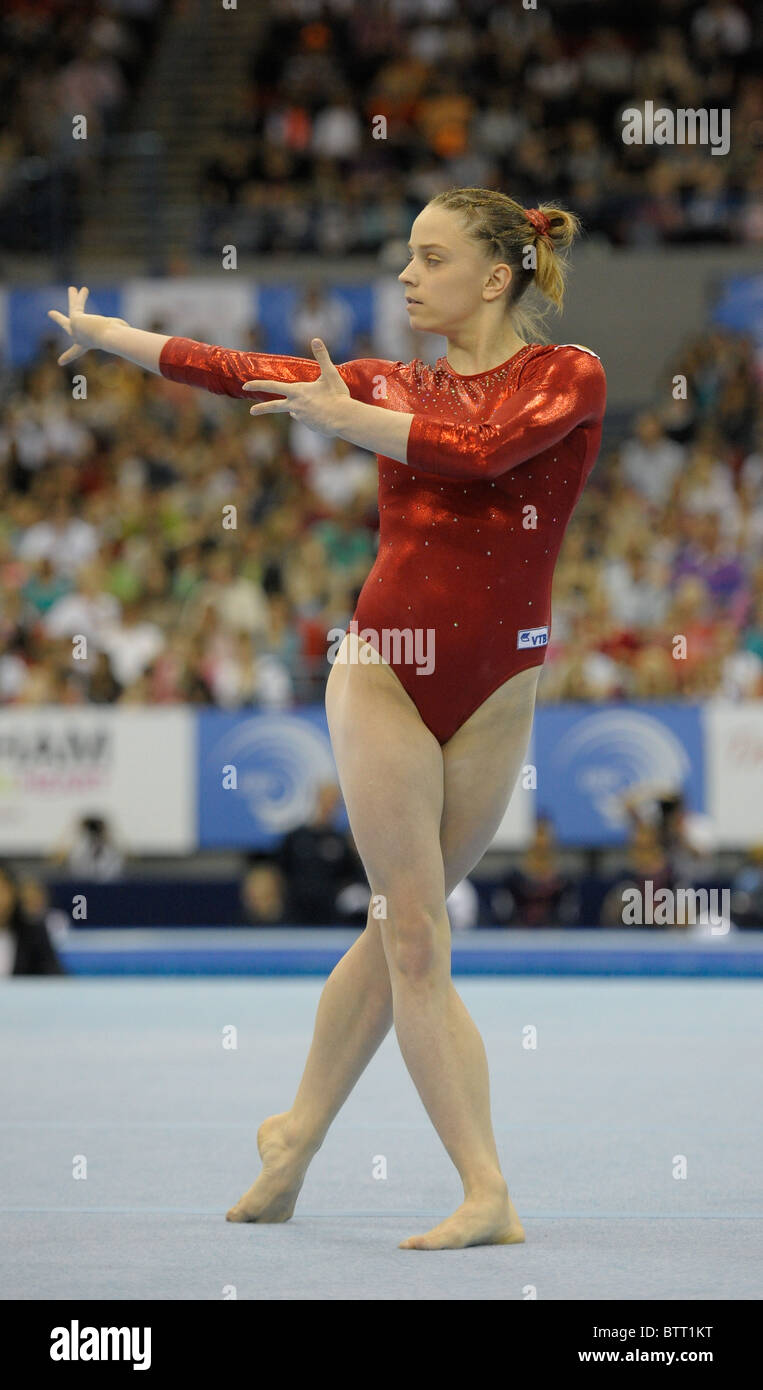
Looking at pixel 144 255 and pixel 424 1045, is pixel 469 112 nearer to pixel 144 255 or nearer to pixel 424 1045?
pixel 144 255

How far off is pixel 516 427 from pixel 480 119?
1226 centimetres

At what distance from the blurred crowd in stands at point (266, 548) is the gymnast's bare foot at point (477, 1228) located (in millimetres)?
6936

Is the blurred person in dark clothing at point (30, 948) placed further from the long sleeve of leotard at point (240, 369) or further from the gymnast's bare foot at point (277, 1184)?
the long sleeve of leotard at point (240, 369)

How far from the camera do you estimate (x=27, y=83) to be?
15.6 meters

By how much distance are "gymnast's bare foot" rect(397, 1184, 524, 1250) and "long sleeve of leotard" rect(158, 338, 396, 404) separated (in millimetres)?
1393

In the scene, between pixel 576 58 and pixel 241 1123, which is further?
pixel 576 58

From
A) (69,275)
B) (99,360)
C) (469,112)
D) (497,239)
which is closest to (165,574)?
(99,360)

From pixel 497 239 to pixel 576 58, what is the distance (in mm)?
12761

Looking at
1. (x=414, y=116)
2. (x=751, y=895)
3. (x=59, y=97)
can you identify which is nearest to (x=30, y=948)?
(x=751, y=895)

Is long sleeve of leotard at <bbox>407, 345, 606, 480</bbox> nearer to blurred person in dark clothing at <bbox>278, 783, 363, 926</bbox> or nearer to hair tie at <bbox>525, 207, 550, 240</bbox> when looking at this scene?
hair tie at <bbox>525, 207, 550, 240</bbox>

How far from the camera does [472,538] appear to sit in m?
3.12

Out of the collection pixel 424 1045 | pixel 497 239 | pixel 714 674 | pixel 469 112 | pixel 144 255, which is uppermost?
pixel 469 112

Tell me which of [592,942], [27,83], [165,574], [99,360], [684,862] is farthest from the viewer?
[27,83]

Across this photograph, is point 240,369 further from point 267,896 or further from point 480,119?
point 480,119
